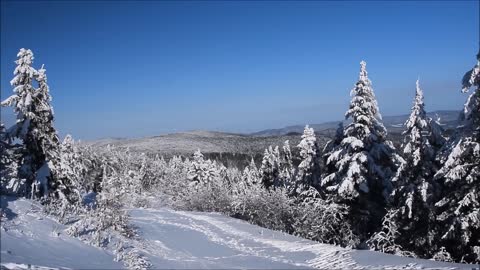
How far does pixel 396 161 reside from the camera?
24.7 metres

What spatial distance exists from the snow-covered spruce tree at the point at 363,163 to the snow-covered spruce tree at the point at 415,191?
127 cm

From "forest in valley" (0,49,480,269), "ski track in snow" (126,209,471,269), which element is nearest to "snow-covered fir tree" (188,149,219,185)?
"forest in valley" (0,49,480,269)

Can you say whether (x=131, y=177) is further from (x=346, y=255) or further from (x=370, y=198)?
(x=346, y=255)

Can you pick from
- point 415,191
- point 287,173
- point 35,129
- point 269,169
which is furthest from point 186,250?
point 287,173

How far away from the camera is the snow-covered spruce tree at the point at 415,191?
A: 854 inches

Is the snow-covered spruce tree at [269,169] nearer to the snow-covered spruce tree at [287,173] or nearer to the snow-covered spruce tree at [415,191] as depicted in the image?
the snow-covered spruce tree at [287,173]

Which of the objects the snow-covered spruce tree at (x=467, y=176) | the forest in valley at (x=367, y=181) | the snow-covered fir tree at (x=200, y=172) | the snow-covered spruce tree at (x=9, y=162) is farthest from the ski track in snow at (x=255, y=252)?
the snow-covered fir tree at (x=200, y=172)

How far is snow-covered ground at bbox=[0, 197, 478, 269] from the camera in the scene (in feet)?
32.7

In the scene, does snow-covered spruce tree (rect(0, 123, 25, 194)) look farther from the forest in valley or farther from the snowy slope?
the snowy slope

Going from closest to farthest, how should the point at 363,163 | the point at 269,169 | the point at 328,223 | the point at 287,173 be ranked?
the point at 363,163 < the point at 328,223 < the point at 269,169 < the point at 287,173

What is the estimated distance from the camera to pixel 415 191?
72.4ft

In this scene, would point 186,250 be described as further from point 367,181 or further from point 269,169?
point 269,169

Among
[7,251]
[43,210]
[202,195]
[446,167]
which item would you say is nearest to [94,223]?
[43,210]

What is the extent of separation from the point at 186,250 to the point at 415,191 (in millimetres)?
12405
